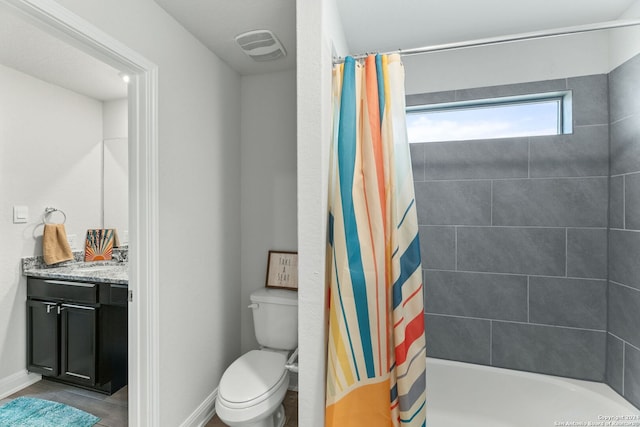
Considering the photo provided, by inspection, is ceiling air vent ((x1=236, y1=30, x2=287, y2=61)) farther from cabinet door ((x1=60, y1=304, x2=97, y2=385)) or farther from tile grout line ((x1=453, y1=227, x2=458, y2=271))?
cabinet door ((x1=60, y1=304, x2=97, y2=385))

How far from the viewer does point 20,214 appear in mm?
2256

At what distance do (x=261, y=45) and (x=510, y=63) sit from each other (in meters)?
1.48

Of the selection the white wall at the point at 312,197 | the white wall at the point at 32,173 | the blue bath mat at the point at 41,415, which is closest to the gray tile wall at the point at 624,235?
the white wall at the point at 312,197

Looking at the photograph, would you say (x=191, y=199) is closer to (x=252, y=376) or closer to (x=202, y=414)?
(x=252, y=376)

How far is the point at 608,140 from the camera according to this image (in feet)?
5.54

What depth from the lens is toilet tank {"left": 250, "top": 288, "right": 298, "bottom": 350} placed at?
1961 mm

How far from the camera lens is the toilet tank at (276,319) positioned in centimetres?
196

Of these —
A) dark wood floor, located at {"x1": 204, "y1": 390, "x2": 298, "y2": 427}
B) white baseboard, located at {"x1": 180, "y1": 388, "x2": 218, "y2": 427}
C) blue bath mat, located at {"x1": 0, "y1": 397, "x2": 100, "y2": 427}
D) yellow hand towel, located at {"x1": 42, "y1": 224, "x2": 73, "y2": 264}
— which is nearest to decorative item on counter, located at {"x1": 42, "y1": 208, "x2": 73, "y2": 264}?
yellow hand towel, located at {"x1": 42, "y1": 224, "x2": 73, "y2": 264}

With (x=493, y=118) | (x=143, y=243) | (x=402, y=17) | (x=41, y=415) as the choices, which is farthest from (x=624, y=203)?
(x=41, y=415)

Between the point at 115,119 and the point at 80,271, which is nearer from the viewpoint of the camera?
the point at 80,271

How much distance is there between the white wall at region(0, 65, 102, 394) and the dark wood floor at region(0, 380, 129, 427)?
17 centimetres

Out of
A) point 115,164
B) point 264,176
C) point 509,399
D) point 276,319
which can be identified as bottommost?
point 509,399

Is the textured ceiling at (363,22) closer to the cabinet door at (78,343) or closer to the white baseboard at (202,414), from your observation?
the cabinet door at (78,343)

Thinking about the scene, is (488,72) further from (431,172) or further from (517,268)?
(517,268)
